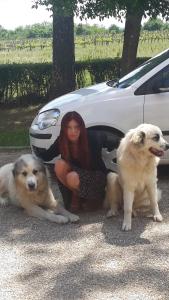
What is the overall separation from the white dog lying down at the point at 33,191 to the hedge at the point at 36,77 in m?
8.50

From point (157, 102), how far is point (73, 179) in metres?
1.83

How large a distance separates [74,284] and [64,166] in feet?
6.43

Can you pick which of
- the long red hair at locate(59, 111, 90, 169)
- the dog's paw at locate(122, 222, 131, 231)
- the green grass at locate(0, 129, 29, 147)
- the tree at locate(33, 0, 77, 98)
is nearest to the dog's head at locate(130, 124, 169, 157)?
the long red hair at locate(59, 111, 90, 169)

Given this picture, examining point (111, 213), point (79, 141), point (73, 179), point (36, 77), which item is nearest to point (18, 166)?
point (73, 179)

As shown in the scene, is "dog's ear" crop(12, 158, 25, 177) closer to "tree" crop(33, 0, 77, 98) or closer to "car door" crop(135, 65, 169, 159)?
"car door" crop(135, 65, 169, 159)

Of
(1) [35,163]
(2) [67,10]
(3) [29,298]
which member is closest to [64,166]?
(1) [35,163]

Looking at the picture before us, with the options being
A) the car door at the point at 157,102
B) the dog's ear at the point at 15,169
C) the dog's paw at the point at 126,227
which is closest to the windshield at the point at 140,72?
A: the car door at the point at 157,102

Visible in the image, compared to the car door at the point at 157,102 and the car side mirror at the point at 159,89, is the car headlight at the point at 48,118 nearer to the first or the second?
the car door at the point at 157,102

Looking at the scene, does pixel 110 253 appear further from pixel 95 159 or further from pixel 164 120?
pixel 164 120

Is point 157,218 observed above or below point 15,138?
above

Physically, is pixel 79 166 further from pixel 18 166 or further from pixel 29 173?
pixel 18 166

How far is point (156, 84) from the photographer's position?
6.88 metres

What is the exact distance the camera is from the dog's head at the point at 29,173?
5723mm

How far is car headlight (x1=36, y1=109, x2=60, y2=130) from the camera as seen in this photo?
7145 millimetres
